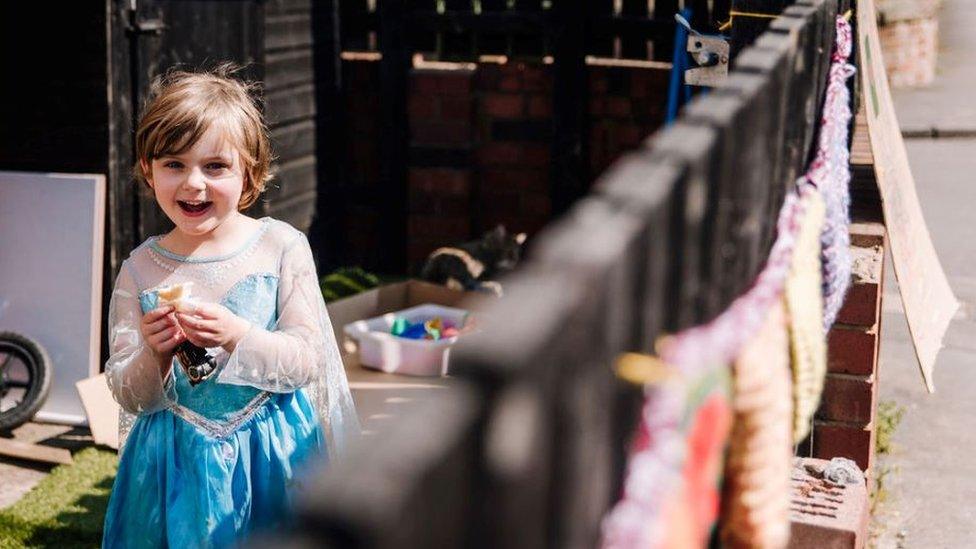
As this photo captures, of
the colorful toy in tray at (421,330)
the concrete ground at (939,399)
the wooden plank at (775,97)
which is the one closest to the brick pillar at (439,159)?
the colorful toy in tray at (421,330)

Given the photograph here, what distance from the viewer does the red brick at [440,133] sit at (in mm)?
7727

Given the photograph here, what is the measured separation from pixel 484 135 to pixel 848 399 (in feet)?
14.1

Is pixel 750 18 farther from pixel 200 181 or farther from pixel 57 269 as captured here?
pixel 57 269

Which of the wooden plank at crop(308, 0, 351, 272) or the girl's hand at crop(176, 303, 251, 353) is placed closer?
the girl's hand at crop(176, 303, 251, 353)

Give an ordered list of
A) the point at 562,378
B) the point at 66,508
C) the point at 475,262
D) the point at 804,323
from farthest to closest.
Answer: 1. the point at 475,262
2. the point at 66,508
3. the point at 804,323
4. the point at 562,378

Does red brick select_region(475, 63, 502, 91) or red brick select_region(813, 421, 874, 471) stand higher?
red brick select_region(475, 63, 502, 91)

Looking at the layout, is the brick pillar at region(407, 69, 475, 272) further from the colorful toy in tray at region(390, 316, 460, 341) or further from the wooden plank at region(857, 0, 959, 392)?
the wooden plank at region(857, 0, 959, 392)

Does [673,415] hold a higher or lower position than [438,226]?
higher

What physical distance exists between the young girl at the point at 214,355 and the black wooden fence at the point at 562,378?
146cm

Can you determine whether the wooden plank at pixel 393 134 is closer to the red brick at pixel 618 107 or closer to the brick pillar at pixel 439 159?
the brick pillar at pixel 439 159

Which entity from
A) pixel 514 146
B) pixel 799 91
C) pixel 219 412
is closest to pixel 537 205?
pixel 514 146

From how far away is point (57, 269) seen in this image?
5672 millimetres

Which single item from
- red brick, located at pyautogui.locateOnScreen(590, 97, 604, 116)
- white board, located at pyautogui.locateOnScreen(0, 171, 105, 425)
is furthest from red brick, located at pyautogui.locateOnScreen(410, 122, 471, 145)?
white board, located at pyautogui.locateOnScreen(0, 171, 105, 425)

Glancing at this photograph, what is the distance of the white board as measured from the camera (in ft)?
18.4
